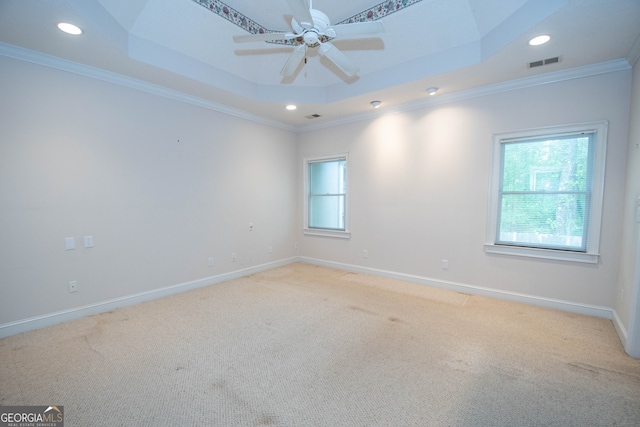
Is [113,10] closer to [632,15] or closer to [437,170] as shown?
[437,170]

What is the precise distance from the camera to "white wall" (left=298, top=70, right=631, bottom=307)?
2.91 m

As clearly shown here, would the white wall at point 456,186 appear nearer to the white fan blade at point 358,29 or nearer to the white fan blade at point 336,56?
the white fan blade at point 336,56

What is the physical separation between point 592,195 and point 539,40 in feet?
5.75

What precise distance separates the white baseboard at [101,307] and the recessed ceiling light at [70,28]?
2723 millimetres

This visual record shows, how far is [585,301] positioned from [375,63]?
3.73m

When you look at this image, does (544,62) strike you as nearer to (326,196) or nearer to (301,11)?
(301,11)

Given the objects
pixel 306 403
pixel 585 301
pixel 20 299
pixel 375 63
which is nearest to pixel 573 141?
pixel 585 301

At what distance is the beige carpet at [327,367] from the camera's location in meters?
1.70

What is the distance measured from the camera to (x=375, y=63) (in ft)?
11.6

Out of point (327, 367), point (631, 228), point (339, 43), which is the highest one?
point (339, 43)

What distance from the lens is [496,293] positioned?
11.7 feet

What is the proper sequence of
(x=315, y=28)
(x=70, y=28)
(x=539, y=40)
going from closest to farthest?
(x=315, y=28)
(x=70, y=28)
(x=539, y=40)

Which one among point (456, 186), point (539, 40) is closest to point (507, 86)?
point (539, 40)

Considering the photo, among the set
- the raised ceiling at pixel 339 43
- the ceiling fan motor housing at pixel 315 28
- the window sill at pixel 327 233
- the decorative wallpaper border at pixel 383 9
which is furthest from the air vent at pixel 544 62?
the window sill at pixel 327 233
